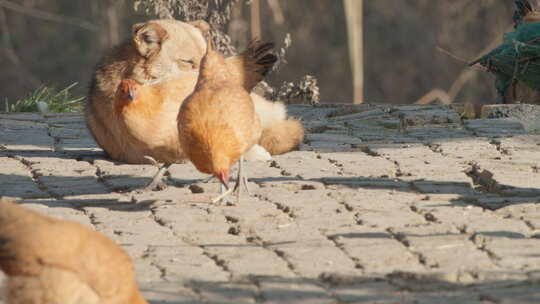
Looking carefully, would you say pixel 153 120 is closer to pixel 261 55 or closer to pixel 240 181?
pixel 240 181

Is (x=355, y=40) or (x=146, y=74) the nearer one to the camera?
(x=146, y=74)

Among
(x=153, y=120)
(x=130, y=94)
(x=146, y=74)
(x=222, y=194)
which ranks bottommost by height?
(x=222, y=194)

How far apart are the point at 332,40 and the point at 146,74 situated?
10.1 meters

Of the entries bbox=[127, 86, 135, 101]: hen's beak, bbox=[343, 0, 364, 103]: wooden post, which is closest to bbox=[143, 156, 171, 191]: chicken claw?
bbox=[127, 86, 135, 101]: hen's beak

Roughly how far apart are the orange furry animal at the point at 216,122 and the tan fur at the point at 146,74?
0.65m

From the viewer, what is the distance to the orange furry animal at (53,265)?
4.32 m

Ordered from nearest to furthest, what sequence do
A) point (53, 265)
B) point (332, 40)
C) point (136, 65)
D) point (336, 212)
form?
point (53, 265) < point (336, 212) < point (136, 65) < point (332, 40)

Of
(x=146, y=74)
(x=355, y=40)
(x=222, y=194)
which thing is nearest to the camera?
(x=222, y=194)

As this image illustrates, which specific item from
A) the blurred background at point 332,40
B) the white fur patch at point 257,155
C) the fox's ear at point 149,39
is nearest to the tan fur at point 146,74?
the fox's ear at point 149,39

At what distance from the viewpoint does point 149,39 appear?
26.4ft

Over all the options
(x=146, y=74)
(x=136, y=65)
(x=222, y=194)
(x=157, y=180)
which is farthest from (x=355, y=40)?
(x=222, y=194)

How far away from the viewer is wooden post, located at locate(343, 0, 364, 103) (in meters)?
15.2

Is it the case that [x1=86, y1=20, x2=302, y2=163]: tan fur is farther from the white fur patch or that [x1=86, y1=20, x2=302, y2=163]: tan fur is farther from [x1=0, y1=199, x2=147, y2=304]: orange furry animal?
[x1=0, y1=199, x2=147, y2=304]: orange furry animal

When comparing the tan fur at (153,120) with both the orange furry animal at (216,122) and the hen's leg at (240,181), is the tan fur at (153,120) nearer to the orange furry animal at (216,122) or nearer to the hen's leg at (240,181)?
the hen's leg at (240,181)
